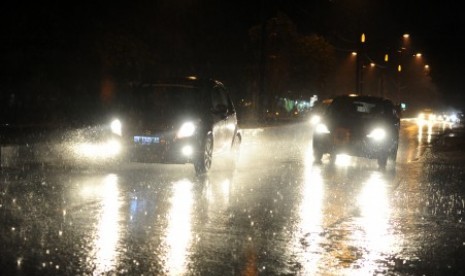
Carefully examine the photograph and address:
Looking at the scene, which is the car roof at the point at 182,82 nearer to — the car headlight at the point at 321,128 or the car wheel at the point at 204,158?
the car wheel at the point at 204,158

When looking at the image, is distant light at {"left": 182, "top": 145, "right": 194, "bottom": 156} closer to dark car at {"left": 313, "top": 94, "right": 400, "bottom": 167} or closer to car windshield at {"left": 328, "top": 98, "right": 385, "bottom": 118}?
dark car at {"left": 313, "top": 94, "right": 400, "bottom": 167}

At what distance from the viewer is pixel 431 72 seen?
141625 millimetres

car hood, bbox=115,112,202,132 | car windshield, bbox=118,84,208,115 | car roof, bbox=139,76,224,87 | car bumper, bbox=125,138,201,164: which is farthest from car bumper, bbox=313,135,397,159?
car bumper, bbox=125,138,201,164

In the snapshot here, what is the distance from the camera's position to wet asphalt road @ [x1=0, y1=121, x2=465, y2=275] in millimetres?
6801

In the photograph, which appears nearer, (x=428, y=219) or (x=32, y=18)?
(x=428, y=219)

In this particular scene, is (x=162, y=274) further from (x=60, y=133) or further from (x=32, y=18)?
(x=32, y=18)

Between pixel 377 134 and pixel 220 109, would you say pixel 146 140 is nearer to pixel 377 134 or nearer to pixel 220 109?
pixel 220 109

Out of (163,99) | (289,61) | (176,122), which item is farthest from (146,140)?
(289,61)

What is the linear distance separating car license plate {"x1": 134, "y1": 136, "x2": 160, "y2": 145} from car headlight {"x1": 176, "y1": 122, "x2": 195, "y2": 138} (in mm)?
403

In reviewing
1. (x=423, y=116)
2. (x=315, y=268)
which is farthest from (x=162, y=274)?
(x=423, y=116)

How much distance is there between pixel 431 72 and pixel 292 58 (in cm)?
8503

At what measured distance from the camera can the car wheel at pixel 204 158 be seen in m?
14.4

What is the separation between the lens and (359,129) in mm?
17953

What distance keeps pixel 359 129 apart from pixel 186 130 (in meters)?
5.36
